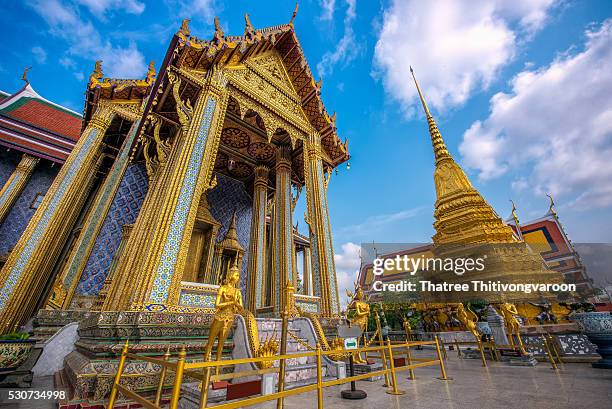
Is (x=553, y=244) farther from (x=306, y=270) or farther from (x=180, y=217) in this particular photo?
(x=180, y=217)

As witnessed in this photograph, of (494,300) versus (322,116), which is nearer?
(322,116)

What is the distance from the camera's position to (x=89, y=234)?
7.25m

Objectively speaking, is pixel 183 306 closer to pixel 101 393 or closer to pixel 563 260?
pixel 101 393

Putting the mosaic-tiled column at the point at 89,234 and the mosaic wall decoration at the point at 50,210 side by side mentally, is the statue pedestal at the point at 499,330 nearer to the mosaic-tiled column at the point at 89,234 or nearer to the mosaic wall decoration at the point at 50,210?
the mosaic-tiled column at the point at 89,234

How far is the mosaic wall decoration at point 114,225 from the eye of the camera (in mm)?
7093

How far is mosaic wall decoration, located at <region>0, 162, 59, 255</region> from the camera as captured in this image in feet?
27.4

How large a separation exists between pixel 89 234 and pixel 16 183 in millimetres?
4635

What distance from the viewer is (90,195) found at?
894cm

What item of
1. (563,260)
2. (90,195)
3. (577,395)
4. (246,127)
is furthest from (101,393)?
(563,260)

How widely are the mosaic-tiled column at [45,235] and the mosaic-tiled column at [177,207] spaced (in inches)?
176

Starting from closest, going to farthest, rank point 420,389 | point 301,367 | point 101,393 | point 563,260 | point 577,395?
1. point 101,393
2. point 577,395
3. point 420,389
4. point 301,367
5. point 563,260

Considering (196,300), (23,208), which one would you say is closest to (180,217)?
(196,300)

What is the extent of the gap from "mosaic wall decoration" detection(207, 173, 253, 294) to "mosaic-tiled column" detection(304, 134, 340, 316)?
3.48 m

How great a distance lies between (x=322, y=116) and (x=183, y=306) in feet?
25.8
